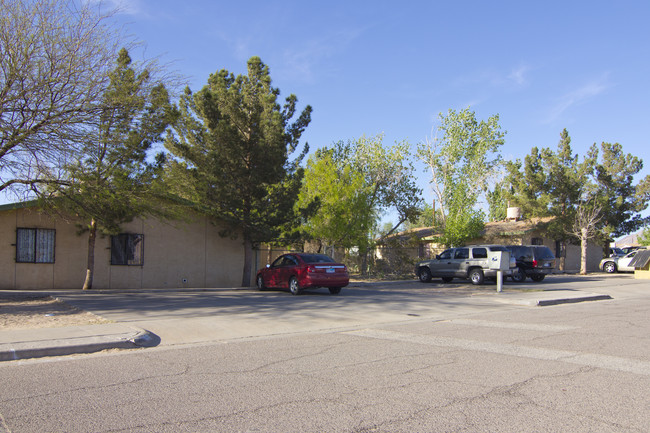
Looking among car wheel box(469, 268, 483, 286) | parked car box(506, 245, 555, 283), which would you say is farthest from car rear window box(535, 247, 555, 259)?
car wheel box(469, 268, 483, 286)

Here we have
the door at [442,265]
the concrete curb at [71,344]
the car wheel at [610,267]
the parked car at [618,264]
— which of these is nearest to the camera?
the concrete curb at [71,344]

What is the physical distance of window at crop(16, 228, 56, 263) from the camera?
18.1 meters

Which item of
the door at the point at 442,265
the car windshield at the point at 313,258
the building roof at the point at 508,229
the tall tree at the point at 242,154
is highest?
the tall tree at the point at 242,154

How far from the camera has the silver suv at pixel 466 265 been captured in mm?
23125

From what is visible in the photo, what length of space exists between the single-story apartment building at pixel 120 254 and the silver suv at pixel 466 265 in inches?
378

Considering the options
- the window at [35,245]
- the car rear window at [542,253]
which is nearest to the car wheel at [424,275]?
the car rear window at [542,253]

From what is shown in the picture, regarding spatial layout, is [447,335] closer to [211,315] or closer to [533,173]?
[211,315]

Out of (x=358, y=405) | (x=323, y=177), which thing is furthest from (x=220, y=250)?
(x=358, y=405)

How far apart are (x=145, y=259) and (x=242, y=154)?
5.91 meters

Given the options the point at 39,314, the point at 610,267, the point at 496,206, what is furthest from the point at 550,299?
the point at 496,206

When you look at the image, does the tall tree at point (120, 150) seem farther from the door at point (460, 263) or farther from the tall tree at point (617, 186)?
the tall tree at point (617, 186)

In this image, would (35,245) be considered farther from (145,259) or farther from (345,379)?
(345,379)

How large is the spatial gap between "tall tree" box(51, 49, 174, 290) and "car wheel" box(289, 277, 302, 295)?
17.5 feet

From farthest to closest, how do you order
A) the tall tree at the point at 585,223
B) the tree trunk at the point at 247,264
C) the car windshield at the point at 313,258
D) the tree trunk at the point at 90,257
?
1. the tall tree at the point at 585,223
2. the tree trunk at the point at 247,264
3. the tree trunk at the point at 90,257
4. the car windshield at the point at 313,258
